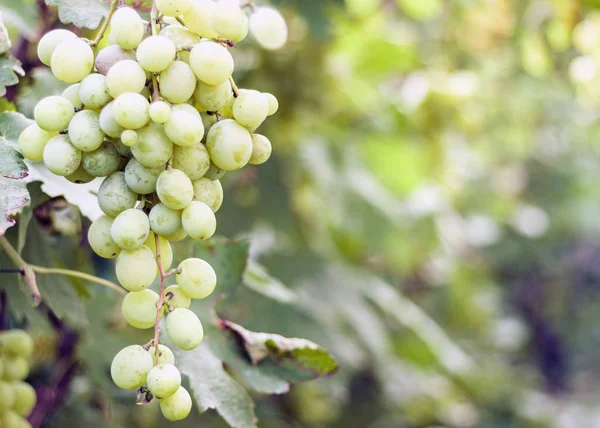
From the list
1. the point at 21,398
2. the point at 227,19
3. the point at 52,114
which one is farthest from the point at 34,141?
the point at 21,398

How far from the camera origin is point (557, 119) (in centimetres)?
206

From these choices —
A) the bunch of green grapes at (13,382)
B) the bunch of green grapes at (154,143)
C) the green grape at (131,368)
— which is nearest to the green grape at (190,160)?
the bunch of green grapes at (154,143)

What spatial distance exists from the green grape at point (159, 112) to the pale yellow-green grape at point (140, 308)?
101mm

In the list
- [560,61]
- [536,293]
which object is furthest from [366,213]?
→ [536,293]

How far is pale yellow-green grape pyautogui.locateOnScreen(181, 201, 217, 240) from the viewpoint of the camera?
36 cm

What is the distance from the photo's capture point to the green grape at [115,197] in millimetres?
366

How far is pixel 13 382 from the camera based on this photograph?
0.54m

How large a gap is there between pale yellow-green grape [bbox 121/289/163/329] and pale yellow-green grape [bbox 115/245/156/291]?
0.05ft

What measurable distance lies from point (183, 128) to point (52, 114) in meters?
0.08

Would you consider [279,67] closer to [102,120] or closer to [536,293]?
[102,120]

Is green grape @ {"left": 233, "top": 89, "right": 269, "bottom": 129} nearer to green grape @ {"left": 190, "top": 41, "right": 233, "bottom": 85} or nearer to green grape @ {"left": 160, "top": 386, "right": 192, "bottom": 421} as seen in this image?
green grape @ {"left": 190, "top": 41, "right": 233, "bottom": 85}

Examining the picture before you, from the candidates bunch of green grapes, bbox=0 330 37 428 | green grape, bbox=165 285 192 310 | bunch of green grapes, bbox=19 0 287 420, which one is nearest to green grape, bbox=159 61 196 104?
bunch of green grapes, bbox=19 0 287 420

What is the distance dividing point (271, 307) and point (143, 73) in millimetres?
686

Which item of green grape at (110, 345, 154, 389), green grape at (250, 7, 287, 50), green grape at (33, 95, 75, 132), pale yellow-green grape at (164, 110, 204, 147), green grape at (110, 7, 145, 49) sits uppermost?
green grape at (250, 7, 287, 50)
